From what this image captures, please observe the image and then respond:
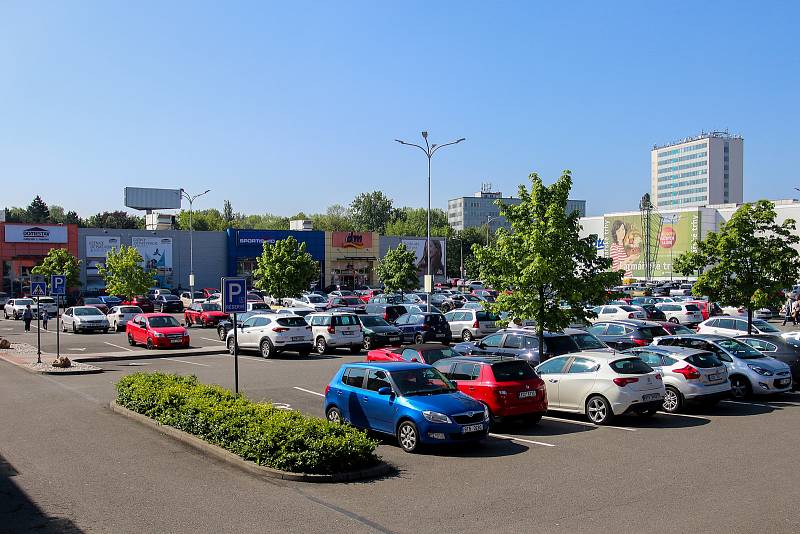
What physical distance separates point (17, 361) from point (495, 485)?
2231 cm

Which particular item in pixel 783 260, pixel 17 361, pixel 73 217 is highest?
pixel 73 217

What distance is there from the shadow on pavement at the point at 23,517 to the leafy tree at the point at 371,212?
14903 cm

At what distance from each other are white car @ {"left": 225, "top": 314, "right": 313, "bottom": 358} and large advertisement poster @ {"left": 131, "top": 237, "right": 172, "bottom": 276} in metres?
49.1

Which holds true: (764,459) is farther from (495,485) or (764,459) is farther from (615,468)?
(495,485)

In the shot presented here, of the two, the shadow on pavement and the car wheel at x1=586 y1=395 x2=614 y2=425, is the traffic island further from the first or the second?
the car wheel at x1=586 y1=395 x2=614 y2=425

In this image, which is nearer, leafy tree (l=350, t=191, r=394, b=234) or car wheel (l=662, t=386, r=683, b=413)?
car wheel (l=662, t=386, r=683, b=413)

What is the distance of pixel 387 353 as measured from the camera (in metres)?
20.6

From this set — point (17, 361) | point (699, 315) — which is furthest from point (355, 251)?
point (17, 361)

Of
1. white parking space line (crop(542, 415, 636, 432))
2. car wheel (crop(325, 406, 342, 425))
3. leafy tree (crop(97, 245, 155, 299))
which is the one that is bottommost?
white parking space line (crop(542, 415, 636, 432))

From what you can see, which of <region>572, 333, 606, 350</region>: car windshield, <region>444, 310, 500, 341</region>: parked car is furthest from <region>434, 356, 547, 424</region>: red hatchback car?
<region>444, 310, 500, 341</region>: parked car

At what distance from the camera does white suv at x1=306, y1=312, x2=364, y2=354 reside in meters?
30.3

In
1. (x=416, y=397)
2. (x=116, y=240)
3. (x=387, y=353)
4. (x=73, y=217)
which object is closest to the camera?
(x=416, y=397)

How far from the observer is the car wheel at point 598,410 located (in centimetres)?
1541

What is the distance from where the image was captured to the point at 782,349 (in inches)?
842
